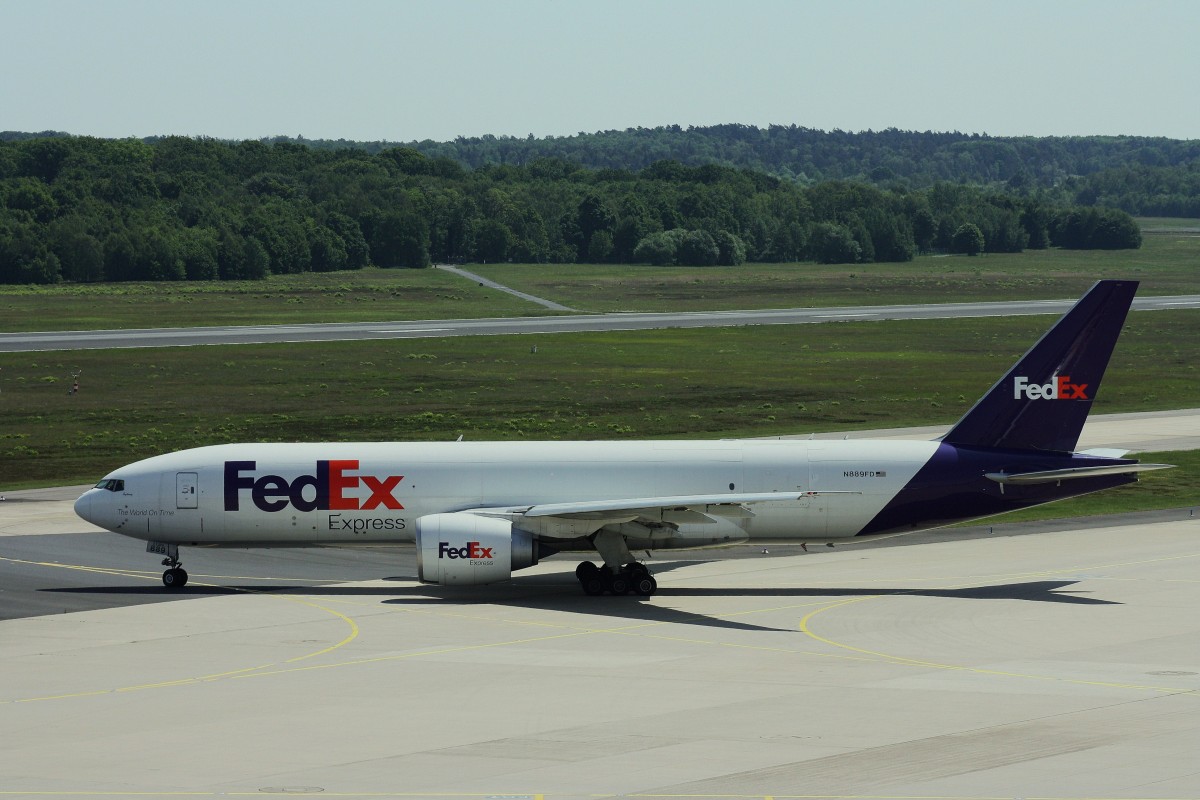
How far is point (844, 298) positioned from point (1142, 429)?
4064 inches

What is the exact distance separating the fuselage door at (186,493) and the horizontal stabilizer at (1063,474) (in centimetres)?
2370

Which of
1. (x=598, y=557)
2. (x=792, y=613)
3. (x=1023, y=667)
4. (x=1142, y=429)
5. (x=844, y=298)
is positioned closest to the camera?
(x=1023, y=667)

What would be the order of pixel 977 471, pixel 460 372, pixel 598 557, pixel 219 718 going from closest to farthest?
pixel 219 718 → pixel 977 471 → pixel 598 557 → pixel 460 372

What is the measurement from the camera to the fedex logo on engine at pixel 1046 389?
4697 centimetres

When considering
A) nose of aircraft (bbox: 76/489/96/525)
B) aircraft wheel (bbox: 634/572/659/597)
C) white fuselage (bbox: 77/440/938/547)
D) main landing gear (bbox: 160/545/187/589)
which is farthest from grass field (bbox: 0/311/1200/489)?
aircraft wheel (bbox: 634/572/659/597)

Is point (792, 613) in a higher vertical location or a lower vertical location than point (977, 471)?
lower

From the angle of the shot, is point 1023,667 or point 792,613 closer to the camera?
point 1023,667

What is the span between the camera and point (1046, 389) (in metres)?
47.0

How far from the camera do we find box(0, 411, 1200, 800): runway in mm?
25875

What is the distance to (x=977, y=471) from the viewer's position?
45969 mm

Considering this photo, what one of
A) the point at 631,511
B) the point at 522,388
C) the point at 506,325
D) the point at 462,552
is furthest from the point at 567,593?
the point at 506,325

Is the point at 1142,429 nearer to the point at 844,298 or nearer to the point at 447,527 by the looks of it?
the point at 447,527

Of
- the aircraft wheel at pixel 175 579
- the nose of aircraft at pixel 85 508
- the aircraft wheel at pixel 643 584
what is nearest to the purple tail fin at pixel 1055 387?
the aircraft wheel at pixel 643 584

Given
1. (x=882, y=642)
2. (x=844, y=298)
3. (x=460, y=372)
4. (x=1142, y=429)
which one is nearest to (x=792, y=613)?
(x=882, y=642)
